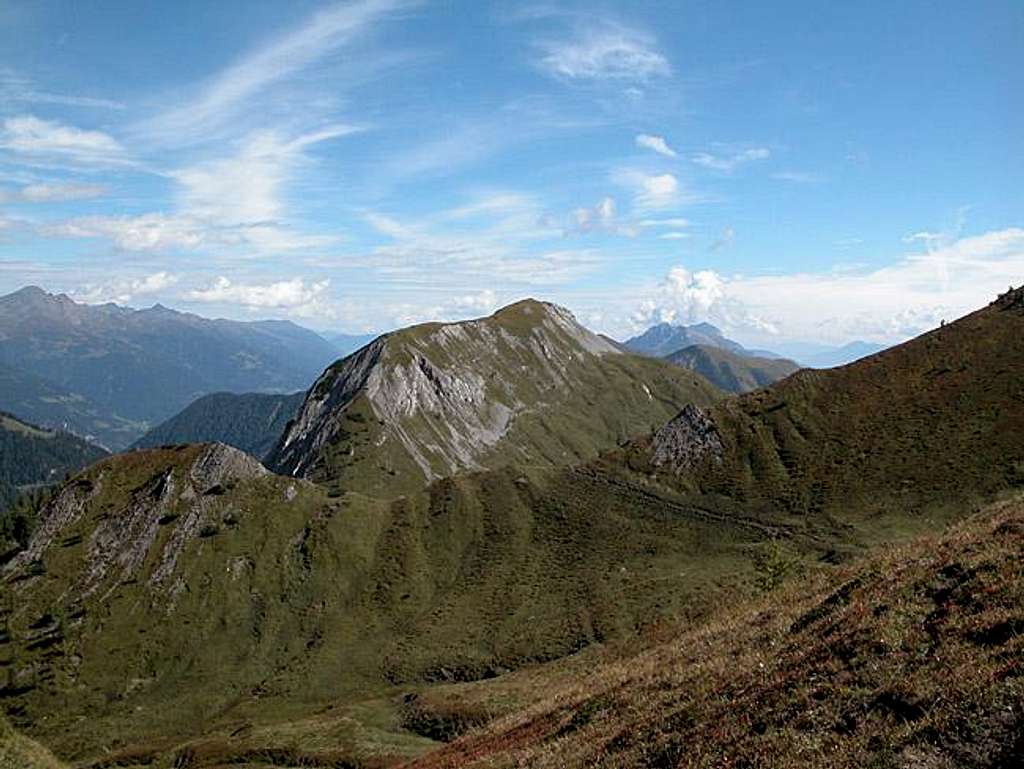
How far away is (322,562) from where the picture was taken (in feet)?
440

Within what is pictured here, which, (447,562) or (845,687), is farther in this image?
(447,562)

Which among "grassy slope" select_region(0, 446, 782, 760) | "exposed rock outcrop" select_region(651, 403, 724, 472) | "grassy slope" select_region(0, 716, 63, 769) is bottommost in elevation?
"grassy slope" select_region(0, 446, 782, 760)

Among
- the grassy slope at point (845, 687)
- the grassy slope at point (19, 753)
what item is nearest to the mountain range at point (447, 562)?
the grassy slope at point (845, 687)

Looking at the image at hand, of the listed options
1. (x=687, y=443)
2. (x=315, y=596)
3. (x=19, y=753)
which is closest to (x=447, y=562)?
(x=315, y=596)

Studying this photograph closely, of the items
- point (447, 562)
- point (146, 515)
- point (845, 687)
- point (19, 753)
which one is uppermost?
point (845, 687)

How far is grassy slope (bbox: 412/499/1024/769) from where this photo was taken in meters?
15.5

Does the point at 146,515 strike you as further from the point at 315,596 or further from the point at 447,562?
the point at 447,562

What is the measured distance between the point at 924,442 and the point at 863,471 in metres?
11.2

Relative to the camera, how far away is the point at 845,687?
18625 millimetres

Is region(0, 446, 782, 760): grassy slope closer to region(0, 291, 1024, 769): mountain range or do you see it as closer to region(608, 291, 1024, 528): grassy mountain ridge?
region(0, 291, 1024, 769): mountain range

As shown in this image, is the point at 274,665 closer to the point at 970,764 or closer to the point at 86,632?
the point at 86,632

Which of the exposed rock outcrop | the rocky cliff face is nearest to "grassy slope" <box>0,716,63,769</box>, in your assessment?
the rocky cliff face

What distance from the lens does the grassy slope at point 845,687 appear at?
1548cm

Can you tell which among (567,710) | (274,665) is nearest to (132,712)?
(274,665)
